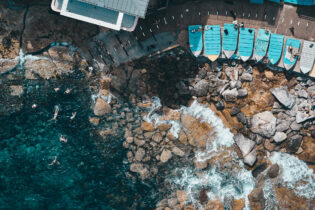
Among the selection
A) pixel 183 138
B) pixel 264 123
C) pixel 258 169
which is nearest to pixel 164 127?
pixel 183 138

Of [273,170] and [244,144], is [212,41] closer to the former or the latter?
[244,144]

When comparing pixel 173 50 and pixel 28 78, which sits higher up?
pixel 173 50

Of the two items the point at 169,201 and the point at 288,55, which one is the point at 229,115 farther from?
the point at 169,201

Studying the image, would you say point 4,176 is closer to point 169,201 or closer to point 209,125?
point 169,201

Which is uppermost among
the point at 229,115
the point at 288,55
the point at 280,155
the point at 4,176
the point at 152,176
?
the point at 288,55

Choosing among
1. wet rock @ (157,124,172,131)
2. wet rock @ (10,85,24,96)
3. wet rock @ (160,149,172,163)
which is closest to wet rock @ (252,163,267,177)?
wet rock @ (160,149,172,163)

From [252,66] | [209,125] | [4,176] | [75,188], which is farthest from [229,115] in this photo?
[4,176]

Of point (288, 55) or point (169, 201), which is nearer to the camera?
point (288, 55)
